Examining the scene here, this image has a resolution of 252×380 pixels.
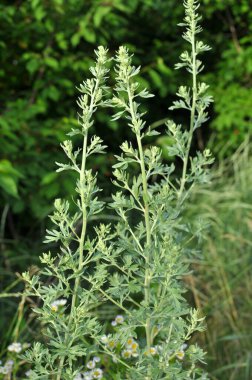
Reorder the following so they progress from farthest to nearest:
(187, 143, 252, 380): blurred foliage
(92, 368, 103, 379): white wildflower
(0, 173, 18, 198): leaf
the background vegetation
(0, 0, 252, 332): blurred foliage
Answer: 1. (0, 0, 252, 332): blurred foliage
2. the background vegetation
3. (187, 143, 252, 380): blurred foliage
4. (0, 173, 18, 198): leaf
5. (92, 368, 103, 379): white wildflower

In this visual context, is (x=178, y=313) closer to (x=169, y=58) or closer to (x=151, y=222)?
(x=151, y=222)

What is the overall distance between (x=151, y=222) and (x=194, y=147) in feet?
15.2

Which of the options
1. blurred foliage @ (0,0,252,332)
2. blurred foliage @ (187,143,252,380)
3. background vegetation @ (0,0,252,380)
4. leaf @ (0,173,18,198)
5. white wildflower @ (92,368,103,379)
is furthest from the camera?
blurred foliage @ (0,0,252,332)

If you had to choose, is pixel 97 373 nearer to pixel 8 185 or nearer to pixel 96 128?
pixel 8 185

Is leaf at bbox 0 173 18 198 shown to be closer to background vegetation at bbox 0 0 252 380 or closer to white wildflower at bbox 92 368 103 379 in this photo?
background vegetation at bbox 0 0 252 380

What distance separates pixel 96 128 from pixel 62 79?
111 cm

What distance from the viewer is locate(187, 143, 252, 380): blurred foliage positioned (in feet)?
11.6

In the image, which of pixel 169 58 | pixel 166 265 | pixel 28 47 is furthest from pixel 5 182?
pixel 169 58

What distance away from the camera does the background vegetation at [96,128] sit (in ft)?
12.5

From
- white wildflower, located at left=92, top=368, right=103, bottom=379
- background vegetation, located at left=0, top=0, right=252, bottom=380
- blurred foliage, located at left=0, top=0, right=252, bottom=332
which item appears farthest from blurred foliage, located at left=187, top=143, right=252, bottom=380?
white wildflower, located at left=92, top=368, right=103, bottom=379

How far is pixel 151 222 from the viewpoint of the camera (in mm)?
2008

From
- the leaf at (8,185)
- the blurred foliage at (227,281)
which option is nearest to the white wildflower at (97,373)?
the blurred foliage at (227,281)

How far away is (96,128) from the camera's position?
18.3ft

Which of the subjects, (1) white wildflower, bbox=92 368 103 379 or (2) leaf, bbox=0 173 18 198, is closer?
(1) white wildflower, bbox=92 368 103 379
